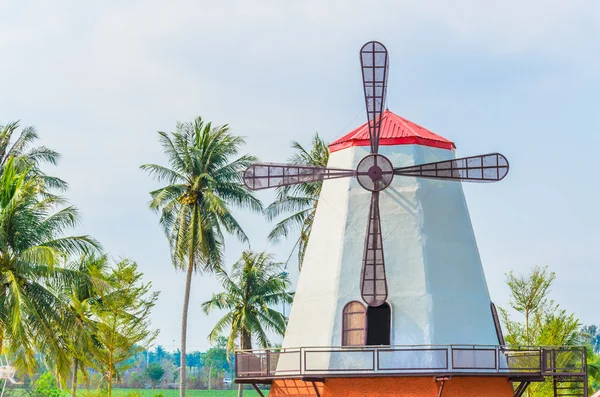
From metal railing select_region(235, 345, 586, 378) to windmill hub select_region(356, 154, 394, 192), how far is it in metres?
4.24

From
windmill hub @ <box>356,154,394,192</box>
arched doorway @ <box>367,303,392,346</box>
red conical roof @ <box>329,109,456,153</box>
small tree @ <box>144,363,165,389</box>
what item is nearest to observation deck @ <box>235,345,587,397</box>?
arched doorway @ <box>367,303,392,346</box>

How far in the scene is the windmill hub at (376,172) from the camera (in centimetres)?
2897

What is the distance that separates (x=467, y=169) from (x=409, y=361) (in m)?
5.45

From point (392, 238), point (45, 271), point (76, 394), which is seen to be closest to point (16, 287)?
point (45, 271)

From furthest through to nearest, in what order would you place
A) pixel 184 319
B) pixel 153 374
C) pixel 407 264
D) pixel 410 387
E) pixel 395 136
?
pixel 153 374, pixel 184 319, pixel 395 136, pixel 407 264, pixel 410 387

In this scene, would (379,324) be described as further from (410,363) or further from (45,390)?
(45,390)

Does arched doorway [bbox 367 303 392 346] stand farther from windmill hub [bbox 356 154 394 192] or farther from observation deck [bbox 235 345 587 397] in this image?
windmill hub [bbox 356 154 394 192]

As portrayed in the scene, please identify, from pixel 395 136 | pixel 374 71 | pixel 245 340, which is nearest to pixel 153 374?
pixel 245 340

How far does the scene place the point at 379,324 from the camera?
2836cm

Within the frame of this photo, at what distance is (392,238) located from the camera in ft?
95.1

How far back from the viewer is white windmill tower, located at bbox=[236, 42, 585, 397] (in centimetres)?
2750

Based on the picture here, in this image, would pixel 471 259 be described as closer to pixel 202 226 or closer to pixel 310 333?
pixel 310 333

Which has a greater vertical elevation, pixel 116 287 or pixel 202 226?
pixel 202 226

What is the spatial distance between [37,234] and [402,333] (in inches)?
378
